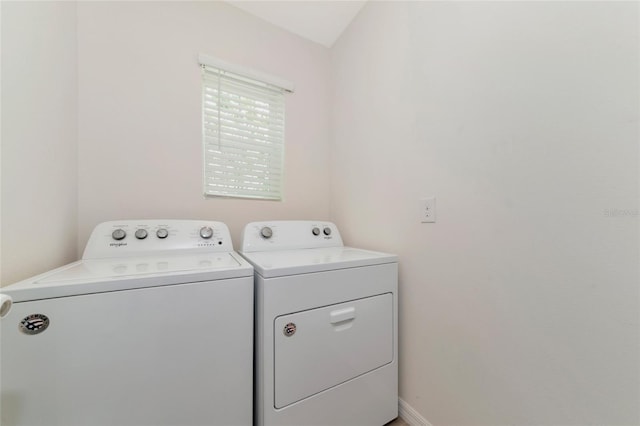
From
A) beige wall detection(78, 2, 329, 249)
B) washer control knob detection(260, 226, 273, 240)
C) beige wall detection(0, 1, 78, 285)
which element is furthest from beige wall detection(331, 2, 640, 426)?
beige wall detection(0, 1, 78, 285)

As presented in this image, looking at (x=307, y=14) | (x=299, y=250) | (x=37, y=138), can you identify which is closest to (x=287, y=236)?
(x=299, y=250)

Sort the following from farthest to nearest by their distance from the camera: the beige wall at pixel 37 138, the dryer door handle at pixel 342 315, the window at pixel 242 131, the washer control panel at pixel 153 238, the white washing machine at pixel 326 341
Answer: the window at pixel 242 131, the washer control panel at pixel 153 238, the dryer door handle at pixel 342 315, the white washing machine at pixel 326 341, the beige wall at pixel 37 138

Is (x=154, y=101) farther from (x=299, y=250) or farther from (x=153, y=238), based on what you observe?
(x=299, y=250)

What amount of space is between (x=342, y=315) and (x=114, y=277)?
0.80 meters

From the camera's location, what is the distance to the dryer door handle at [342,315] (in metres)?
0.95

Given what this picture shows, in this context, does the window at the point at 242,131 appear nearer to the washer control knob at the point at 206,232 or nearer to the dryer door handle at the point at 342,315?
the washer control knob at the point at 206,232

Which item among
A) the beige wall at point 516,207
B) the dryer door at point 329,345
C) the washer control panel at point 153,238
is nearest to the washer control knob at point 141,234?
the washer control panel at point 153,238

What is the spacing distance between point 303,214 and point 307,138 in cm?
61

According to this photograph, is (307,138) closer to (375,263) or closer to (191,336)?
(375,263)

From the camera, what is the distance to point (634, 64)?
0.58 meters

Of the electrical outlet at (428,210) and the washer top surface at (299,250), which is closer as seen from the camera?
the washer top surface at (299,250)

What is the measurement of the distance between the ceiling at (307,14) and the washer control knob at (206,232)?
152 cm

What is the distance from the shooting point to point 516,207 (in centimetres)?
79

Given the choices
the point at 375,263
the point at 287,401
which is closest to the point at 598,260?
the point at 375,263
